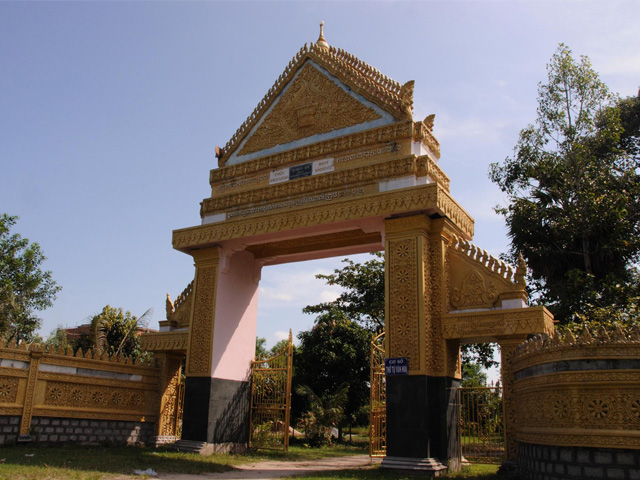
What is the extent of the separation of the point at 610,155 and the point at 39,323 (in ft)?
67.5

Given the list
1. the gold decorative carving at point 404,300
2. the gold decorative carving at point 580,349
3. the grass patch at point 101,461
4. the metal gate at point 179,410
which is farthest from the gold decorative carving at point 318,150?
the grass patch at point 101,461

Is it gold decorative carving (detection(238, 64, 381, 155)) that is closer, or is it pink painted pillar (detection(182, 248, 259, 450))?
pink painted pillar (detection(182, 248, 259, 450))

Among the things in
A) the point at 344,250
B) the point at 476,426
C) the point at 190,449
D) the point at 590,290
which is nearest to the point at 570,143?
the point at 590,290

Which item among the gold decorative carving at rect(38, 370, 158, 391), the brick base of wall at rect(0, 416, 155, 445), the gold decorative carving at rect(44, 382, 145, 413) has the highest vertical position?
the gold decorative carving at rect(38, 370, 158, 391)

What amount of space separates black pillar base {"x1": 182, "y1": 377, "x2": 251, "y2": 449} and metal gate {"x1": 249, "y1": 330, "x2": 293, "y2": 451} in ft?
1.29

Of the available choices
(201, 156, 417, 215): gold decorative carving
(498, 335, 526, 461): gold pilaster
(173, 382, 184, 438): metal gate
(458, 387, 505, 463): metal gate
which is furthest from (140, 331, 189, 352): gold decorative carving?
(498, 335, 526, 461): gold pilaster

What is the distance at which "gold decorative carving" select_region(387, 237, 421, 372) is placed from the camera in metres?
8.59

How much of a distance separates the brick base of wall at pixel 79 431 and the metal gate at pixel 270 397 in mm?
2184

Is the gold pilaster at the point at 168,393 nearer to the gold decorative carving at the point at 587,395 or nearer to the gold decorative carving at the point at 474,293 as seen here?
the gold decorative carving at the point at 474,293

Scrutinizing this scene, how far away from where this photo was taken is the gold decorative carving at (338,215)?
8977 millimetres

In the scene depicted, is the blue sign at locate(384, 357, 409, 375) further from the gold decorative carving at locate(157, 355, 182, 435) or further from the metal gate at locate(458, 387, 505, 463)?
the gold decorative carving at locate(157, 355, 182, 435)

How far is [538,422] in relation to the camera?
678cm

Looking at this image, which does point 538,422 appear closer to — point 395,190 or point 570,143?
point 395,190

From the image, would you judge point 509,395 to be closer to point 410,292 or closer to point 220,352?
point 410,292
